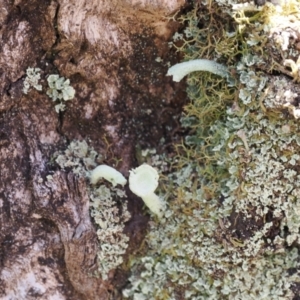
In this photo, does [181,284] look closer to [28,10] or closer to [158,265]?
[158,265]

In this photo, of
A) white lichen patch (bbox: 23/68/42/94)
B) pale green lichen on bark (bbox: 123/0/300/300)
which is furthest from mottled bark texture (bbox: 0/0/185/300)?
pale green lichen on bark (bbox: 123/0/300/300)

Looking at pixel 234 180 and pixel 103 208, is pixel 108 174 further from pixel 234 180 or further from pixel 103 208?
pixel 234 180

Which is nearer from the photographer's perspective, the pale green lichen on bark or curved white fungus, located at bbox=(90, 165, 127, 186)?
the pale green lichen on bark

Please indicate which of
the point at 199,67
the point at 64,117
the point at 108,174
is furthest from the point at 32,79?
the point at 199,67

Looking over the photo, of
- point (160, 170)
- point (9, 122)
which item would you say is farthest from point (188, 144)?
point (9, 122)

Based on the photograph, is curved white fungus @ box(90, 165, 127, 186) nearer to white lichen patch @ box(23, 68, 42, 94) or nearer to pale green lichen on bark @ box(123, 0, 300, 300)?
pale green lichen on bark @ box(123, 0, 300, 300)

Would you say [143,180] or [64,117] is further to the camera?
[64,117]

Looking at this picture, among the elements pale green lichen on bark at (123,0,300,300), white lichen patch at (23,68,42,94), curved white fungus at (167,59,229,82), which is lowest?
pale green lichen on bark at (123,0,300,300)
